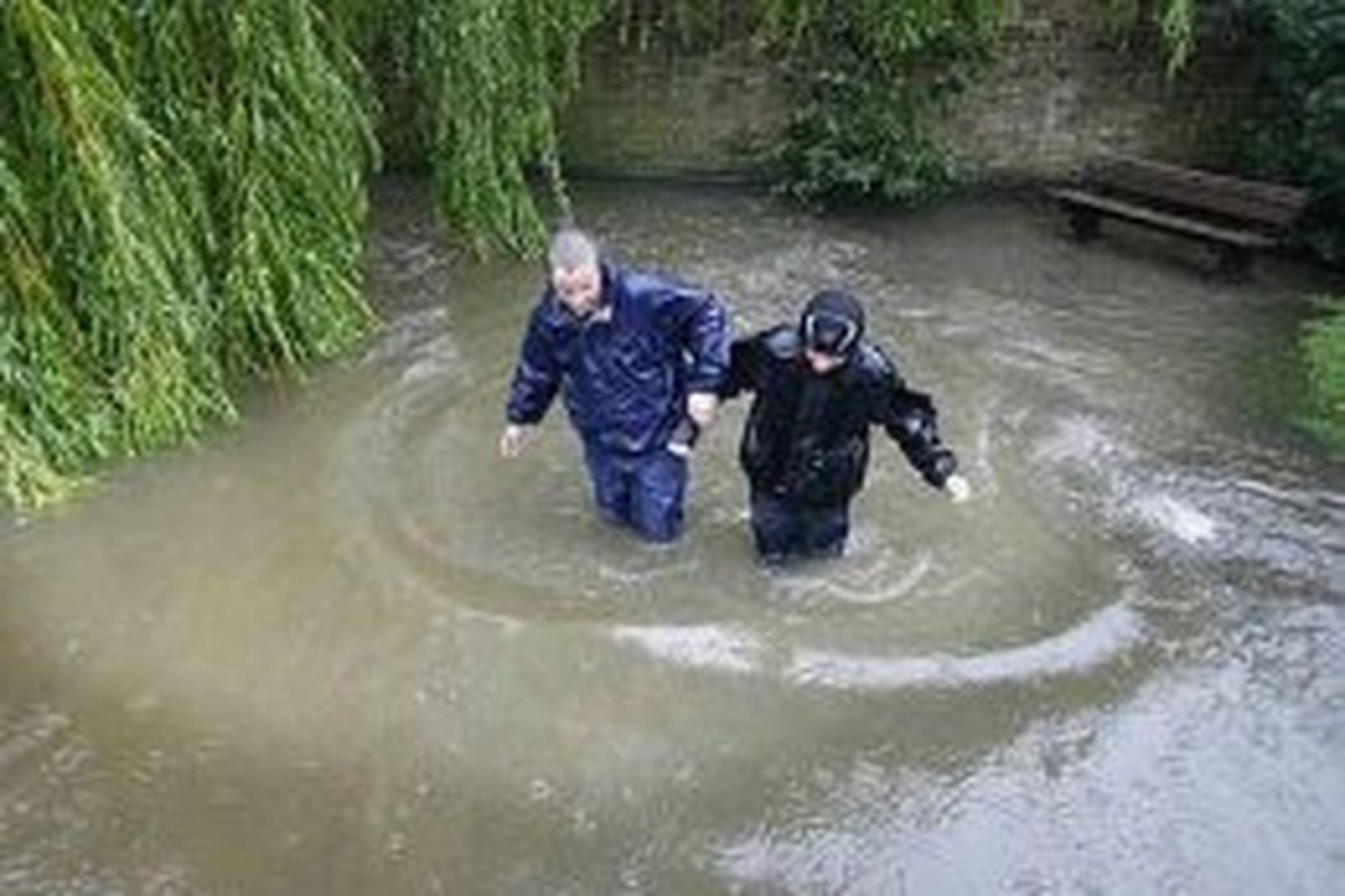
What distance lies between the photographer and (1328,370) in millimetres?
9656

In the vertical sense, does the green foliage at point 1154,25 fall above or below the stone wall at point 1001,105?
above

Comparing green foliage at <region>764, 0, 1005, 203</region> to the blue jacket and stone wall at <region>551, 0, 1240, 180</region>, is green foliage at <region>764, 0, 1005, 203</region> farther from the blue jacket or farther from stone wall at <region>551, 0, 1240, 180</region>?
the blue jacket

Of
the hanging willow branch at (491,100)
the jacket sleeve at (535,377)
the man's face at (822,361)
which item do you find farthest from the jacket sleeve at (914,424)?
the hanging willow branch at (491,100)

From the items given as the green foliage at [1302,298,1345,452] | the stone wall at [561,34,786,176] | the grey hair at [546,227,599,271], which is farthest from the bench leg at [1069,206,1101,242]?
the grey hair at [546,227,599,271]

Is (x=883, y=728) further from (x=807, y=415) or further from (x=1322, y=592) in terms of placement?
(x=1322, y=592)

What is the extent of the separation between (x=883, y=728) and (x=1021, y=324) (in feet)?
A: 13.1

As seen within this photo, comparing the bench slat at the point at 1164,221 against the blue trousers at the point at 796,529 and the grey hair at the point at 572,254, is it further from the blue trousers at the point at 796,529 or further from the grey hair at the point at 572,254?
the grey hair at the point at 572,254

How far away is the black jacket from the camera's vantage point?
7.12 m

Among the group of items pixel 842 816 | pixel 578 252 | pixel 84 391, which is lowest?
pixel 842 816

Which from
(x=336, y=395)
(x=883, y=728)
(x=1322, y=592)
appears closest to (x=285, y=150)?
(x=336, y=395)

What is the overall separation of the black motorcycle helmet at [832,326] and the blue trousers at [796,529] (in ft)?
2.53

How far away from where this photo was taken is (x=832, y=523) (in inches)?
297

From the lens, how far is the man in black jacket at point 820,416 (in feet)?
23.0

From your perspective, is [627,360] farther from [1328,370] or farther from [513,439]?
A: [1328,370]
